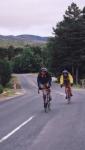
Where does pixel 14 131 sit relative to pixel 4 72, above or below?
above

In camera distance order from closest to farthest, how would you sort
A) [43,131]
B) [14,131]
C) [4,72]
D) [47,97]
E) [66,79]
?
[43,131] → [14,131] → [47,97] → [66,79] → [4,72]

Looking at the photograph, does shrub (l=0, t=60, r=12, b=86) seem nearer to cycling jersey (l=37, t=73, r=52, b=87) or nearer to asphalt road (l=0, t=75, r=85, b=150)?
cycling jersey (l=37, t=73, r=52, b=87)

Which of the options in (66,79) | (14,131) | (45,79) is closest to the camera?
(14,131)

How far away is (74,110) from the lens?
77.0 feet

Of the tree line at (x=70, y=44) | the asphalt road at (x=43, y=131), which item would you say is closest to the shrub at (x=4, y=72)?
the tree line at (x=70, y=44)

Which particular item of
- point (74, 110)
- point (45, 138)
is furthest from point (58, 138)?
point (74, 110)

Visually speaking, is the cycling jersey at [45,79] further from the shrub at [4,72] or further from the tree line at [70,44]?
the tree line at [70,44]

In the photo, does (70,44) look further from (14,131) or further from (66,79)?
(14,131)

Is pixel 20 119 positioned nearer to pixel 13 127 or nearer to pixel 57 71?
pixel 13 127

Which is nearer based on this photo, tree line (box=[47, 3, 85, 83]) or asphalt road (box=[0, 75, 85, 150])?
asphalt road (box=[0, 75, 85, 150])

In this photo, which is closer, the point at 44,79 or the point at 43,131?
the point at 43,131

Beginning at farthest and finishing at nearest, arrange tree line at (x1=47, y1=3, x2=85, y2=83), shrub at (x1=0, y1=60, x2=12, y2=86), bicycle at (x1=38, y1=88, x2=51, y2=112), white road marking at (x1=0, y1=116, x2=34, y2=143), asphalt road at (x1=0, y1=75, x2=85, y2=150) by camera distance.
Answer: tree line at (x1=47, y1=3, x2=85, y2=83) → shrub at (x1=0, y1=60, x2=12, y2=86) → bicycle at (x1=38, y1=88, x2=51, y2=112) → white road marking at (x1=0, y1=116, x2=34, y2=143) → asphalt road at (x1=0, y1=75, x2=85, y2=150)

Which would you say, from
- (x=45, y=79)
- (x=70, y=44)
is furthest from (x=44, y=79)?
(x=70, y=44)

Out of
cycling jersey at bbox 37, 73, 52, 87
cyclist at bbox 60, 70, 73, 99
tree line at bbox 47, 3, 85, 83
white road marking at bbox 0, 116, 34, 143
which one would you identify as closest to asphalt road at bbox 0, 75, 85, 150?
white road marking at bbox 0, 116, 34, 143
